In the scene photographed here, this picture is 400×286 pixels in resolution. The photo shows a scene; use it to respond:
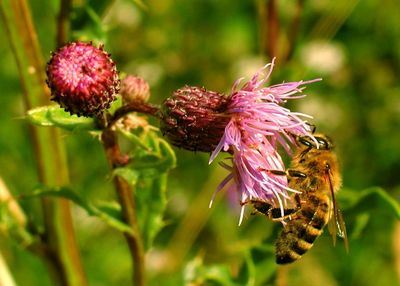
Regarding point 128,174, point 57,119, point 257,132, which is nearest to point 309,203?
point 257,132

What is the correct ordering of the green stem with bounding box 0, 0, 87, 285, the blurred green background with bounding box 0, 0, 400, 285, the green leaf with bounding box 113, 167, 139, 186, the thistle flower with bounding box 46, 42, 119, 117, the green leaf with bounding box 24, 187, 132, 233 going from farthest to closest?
the blurred green background with bounding box 0, 0, 400, 285
the green stem with bounding box 0, 0, 87, 285
the green leaf with bounding box 24, 187, 132, 233
the green leaf with bounding box 113, 167, 139, 186
the thistle flower with bounding box 46, 42, 119, 117

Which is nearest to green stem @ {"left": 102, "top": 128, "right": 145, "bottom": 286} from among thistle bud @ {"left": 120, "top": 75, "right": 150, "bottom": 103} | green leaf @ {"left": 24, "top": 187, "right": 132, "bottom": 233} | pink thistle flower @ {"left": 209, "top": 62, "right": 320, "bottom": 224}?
green leaf @ {"left": 24, "top": 187, "right": 132, "bottom": 233}

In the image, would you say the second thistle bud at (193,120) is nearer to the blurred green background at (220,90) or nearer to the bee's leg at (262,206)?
the bee's leg at (262,206)

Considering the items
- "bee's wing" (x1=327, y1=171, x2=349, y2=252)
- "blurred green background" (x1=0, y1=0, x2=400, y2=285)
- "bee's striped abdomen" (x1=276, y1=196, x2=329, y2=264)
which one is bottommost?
"blurred green background" (x1=0, y1=0, x2=400, y2=285)

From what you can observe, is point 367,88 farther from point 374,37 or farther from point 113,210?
point 113,210

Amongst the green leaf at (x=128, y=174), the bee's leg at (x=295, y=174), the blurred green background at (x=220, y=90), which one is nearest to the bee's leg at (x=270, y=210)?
the bee's leg at (x=295, y=174)

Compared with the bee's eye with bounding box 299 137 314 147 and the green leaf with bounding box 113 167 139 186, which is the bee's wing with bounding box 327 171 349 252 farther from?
the green leaf with bounding box 113 167 139 186

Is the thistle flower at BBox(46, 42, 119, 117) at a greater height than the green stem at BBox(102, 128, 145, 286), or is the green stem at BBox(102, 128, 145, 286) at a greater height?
the thistle flower at BBox(46, 42, 119, 117)
